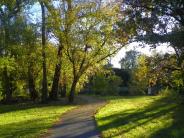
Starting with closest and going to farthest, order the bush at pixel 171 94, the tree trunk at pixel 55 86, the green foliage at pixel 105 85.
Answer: the bush at pixel 171 94 → the tree trunk at pixel 55 86 → the green foliage at pixel 105 85

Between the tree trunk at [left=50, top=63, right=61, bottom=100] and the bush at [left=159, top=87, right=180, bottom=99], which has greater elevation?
the tree trunk at [left=50, top=63, right=61, bottom=100]

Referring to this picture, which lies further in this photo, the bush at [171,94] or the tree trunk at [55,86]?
the tree trunk at [55,86]

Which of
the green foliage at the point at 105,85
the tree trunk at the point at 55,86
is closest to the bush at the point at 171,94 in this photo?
the tree trunk at the point at 55,86

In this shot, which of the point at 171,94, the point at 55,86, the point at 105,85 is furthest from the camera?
the point at 105,85

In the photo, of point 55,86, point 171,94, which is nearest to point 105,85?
point 55,86

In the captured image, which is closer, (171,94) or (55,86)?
(171,94)

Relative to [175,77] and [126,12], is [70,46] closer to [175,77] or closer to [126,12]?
[175,77]

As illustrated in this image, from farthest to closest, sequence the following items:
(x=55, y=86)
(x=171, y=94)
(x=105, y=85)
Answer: (x=105, y=85) < (x=55, y=86) < (x=171, y=94)

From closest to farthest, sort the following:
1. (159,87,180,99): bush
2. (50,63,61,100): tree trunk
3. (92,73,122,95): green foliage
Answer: (159,87,180,99): bush → (50,63,61,100): tree trunk → (92,73,122,95): green foliage

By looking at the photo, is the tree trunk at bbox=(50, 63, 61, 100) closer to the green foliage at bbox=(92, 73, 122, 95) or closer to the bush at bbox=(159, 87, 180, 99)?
the bush at bbox=(159, 87, 180, 99)

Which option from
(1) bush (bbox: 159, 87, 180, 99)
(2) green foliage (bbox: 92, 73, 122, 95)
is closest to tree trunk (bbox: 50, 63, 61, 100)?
(1) bush (bbox: 159, 87, 180, 99)

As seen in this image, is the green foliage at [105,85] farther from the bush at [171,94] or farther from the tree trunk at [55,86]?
the bush at [171,94]

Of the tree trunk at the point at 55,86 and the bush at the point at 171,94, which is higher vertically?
the tree trunk at the point at 55,86

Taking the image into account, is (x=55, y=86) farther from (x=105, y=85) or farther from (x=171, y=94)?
(x=105, y=85)
